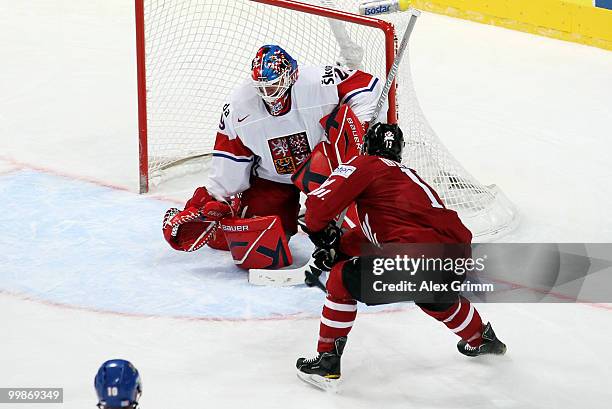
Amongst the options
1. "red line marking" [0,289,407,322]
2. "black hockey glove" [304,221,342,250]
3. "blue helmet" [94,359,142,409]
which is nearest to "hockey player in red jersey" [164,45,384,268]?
"red line marking" [0,289,407,322]

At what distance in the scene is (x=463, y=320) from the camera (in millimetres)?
3391

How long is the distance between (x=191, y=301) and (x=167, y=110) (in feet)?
5.30

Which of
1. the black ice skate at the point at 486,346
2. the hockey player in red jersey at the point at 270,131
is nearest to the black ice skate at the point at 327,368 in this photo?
the black ice skate at the point at 486,346

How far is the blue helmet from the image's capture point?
2.01 meters

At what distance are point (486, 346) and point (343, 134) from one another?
1051 mm

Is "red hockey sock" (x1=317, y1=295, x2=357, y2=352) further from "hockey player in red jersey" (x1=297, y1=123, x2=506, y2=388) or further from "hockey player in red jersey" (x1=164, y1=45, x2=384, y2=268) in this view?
"hockey player in red jersey" (x1=164, y1=45, x2=384, y2=268)

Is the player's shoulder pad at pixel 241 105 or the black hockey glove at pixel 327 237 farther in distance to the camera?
the player's shoulder pad at pixel 241 105

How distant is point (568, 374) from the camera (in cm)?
348

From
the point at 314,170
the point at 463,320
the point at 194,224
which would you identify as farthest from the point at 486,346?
the point at 194,224

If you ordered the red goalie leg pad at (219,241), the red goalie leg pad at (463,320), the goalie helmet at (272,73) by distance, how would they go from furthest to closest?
the red goalie leg pad at (219,241) → the goalie helmet at (272,73) → the red goalie leg pad at (463,320)

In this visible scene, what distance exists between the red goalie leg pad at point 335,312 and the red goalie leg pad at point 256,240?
2.88 ft

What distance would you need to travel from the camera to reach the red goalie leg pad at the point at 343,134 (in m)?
4.09

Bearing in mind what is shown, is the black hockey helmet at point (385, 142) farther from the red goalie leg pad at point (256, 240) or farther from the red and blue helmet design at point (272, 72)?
the red goalie leg pad at point (256, 240)

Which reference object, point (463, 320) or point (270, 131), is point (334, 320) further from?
point (270, 131)
